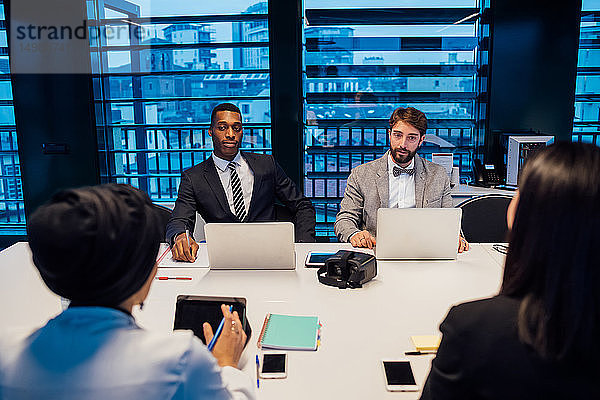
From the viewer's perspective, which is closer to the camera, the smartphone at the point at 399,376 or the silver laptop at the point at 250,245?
the smartphone at the point at 399,376

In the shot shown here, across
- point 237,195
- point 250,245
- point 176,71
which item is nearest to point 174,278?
point 250,245

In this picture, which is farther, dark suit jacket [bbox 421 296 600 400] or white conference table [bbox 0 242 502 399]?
white conference table [bbox 0 242 502 399]

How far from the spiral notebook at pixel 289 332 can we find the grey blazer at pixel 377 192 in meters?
1.25

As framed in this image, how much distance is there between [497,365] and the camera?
0.94m

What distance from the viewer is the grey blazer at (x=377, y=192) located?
289 cm

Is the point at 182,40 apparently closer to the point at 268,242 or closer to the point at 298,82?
the point at 298,82

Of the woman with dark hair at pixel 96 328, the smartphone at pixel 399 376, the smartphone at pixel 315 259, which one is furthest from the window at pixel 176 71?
the woman with dark hair at pixel 96 328

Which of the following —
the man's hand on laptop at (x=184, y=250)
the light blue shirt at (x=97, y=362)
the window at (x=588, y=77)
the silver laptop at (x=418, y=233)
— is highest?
the window at (x=588, y=77)

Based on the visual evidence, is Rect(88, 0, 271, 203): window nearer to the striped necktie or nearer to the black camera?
the striped necktie

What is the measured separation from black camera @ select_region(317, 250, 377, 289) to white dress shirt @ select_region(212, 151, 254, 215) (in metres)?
1.18

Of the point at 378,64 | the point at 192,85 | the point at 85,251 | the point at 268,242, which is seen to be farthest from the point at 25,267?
the point at 378,64

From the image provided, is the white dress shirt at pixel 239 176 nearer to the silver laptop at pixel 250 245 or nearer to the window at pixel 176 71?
the silver laptop at pixel 250 245

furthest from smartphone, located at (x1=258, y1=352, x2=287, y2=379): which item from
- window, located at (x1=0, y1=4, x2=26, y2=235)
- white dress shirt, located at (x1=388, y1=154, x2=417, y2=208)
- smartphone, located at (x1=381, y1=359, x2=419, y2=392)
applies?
window, located at (x1=0, y1=4, x2=26, y2=235)

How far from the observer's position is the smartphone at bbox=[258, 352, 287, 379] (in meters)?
1.34
